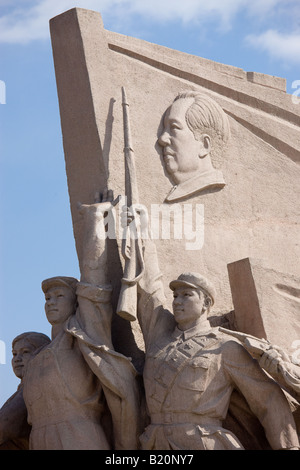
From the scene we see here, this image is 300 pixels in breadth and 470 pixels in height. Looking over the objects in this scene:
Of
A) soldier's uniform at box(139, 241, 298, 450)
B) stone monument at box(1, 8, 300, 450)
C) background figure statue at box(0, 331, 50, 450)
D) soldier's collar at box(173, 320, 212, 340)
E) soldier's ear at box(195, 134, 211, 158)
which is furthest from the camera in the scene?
soldier's ear at box(195, 134, 211, 158)

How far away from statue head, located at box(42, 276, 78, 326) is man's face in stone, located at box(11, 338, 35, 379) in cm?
55

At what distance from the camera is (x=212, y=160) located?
7.95 m

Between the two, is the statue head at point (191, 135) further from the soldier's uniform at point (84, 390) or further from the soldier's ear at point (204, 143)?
the soldier's uniform at point (84, 390)

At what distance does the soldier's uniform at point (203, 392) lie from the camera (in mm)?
6414

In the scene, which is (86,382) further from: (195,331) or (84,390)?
(195,331)

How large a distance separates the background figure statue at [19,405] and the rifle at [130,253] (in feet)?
2.78

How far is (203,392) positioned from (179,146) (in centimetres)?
219

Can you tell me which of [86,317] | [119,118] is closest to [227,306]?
[86,317]

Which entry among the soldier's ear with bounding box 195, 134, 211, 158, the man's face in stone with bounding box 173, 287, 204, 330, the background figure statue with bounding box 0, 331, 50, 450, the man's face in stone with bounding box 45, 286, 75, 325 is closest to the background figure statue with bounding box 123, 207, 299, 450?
the man's face in stone with bounding box 173, 287, 204, 330

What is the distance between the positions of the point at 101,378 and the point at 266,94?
10.2 feet

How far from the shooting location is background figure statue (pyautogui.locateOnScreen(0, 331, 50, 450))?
24.0 ft

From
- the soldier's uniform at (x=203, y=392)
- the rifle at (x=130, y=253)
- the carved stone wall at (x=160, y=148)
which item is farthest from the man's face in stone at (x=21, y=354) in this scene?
the soldier's uniform at (x=203, y=392)

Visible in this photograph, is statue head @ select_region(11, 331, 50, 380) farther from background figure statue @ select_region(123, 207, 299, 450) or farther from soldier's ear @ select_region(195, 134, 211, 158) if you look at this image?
soldier's ear @ select_region(195, 134, 211, 158)
